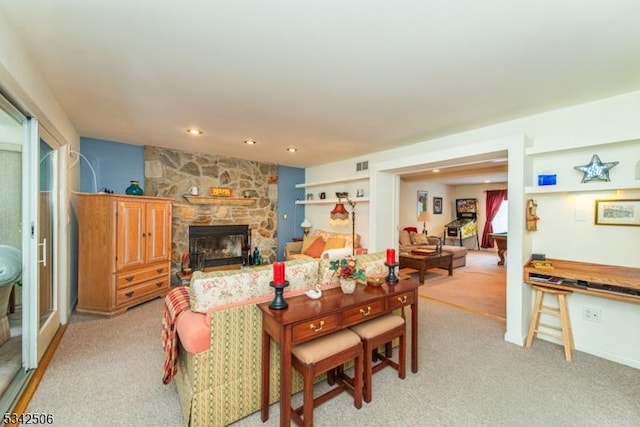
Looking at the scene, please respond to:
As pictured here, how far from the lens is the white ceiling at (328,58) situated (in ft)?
4.93

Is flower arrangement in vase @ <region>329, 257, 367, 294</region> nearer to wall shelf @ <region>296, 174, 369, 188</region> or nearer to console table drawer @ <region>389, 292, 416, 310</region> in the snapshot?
console table drawer @ <region>389, 292, 416, 310</region>

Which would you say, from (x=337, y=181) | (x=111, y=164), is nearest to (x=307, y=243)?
(x=337, y=181)

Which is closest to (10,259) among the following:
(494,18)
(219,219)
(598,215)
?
(219,219)

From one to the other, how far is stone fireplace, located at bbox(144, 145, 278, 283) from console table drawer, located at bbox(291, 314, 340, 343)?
4.06m

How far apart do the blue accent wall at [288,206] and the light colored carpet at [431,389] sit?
3588 millimetres

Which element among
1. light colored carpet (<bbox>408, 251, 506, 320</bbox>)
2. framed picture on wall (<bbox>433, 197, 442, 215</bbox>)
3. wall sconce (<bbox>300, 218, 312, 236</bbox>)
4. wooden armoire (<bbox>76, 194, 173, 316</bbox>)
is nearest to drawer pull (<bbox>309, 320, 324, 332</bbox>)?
light colored carpet (<bbox>408, 251, 506, 320</bbox>)

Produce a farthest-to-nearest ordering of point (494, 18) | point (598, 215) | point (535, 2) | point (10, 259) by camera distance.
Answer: point (598, 215) < point (10, 259) < point (494, 18) < point (535, 2)

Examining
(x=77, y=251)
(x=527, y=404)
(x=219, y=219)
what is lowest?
(x=527, y=404)

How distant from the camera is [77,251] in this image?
12.6ft

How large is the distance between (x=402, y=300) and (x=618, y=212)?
89.0 inches

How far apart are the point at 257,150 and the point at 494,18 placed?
3818mm

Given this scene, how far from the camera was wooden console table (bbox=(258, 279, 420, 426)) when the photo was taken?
1601 mm

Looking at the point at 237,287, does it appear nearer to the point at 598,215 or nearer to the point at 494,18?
the point at 494,18

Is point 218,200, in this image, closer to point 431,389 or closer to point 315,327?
point 315,327
